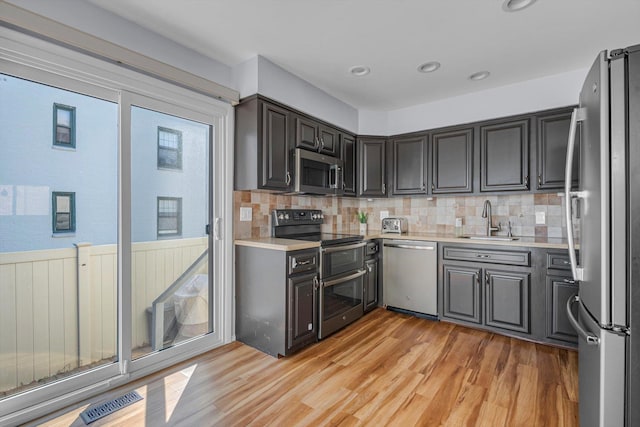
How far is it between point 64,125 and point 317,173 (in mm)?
1966

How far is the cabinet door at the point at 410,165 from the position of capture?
3.49 m

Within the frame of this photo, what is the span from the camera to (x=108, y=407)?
173cm

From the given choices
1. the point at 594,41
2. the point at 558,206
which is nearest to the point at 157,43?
→ the point at 594,41

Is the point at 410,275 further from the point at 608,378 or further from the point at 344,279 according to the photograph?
the point at 608,378

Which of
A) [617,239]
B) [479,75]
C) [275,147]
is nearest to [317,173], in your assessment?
[275,147]

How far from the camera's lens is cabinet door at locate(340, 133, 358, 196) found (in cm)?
347

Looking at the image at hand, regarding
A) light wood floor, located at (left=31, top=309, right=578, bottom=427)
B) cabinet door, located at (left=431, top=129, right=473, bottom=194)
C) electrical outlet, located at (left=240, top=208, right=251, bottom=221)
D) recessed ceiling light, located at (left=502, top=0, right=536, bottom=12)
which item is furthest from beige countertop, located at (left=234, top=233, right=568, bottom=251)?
recessed ceiling light, located at (left=502, top=0, right=536, bottom=12)

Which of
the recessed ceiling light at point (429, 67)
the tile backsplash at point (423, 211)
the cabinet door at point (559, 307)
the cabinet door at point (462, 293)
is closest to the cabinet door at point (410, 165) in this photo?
the tile backsplash at point (423, 211)

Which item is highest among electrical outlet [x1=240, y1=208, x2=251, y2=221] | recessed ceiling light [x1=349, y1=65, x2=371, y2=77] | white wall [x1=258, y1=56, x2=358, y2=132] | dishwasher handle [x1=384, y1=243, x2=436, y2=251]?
recessed ceiling light [x1=349, y1=65, x2=371, y2=77]

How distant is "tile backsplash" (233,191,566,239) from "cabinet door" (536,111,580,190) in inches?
11.7

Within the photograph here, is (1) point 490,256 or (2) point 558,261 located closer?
(2) point 558,261

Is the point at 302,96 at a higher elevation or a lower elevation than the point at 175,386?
higher

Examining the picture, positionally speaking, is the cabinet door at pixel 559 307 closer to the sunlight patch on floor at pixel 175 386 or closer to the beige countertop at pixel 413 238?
the beige countertop at pixel 413 238

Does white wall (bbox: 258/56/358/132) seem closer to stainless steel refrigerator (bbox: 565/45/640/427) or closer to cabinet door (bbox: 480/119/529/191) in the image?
cabinet door (bbox: 480/119/529/191)
